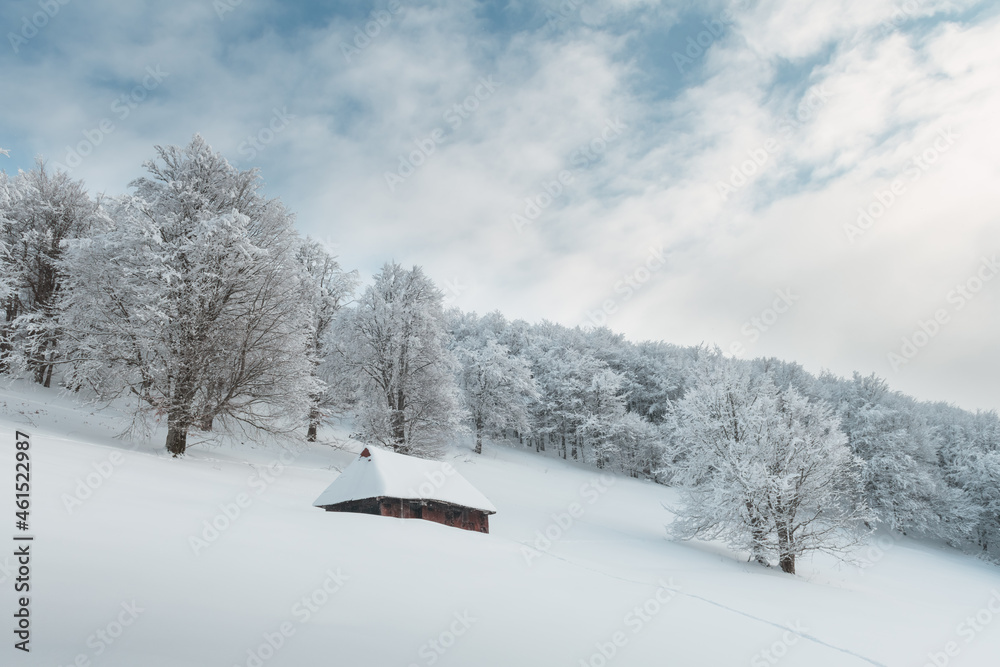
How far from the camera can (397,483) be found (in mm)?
17016

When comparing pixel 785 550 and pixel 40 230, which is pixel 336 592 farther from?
pixel 40 230

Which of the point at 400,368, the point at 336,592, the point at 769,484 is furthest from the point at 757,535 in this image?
the point at 336,592

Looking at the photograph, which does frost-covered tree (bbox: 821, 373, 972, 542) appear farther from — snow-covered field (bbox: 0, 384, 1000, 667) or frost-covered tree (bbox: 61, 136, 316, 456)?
frost-covered tree (bbox: 61, 136, 316, 456)

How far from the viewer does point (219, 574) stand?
5695 millimetres

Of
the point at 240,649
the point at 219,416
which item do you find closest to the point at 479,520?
the point at 219,416

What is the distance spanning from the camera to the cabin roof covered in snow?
1616 centimetres

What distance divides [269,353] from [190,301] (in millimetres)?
3014

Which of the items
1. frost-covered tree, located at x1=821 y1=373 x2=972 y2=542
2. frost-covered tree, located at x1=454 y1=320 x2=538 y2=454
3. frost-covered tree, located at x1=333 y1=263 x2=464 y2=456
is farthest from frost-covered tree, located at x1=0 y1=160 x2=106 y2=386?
frost-covered tree, located at x1=821 y1=373 x2=972 y2=542

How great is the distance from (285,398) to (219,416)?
235 centimetres

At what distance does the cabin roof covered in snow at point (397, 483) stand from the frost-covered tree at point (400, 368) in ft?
23.6

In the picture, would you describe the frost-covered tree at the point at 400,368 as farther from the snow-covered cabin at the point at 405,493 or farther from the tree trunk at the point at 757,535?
the tree trunk at the point at 757,535

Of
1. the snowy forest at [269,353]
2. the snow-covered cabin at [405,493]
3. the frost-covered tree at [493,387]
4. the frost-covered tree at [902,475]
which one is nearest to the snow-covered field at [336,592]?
the snow-covered cabin at [405,493]

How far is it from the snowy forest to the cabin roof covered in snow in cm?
335

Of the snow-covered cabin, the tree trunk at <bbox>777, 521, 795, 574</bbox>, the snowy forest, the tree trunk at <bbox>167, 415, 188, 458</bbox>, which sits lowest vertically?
the tree trunk at <bbox>777, 521, 795, 574</bbox>
